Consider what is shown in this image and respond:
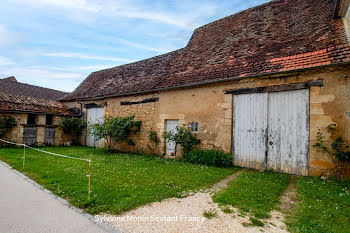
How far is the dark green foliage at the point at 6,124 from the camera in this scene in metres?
→ 11.4

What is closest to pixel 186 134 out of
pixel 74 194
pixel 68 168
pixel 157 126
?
pixel 157 126

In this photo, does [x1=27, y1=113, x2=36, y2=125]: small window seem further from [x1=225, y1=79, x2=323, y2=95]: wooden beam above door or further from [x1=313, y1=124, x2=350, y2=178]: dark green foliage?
[x1=313, y1=124, x2=350, y2=178]: dark green foliage

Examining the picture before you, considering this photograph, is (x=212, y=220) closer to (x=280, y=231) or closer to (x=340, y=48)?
(x=280, y=231)

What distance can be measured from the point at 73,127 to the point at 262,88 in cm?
1289

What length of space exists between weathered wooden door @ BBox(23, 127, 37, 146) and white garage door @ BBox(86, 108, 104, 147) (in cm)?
320

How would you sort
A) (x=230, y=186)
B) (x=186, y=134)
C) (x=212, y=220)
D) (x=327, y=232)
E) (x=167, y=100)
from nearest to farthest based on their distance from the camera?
(x=327, y=232) → (x=212, y=220) → (x=230, y=186) → (x=186, y=134) → (x=167, y=100)

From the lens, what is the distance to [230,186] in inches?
204

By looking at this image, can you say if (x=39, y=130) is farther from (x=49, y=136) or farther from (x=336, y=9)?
(x=336, y=9)

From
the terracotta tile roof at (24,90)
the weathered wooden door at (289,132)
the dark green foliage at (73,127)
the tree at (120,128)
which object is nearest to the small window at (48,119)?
the dark green foliage at (73,127)

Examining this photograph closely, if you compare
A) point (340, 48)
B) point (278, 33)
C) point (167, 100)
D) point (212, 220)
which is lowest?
point (212, 220)

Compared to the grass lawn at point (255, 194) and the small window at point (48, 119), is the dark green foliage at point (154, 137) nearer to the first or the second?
the grass lawn at point (255, 194)

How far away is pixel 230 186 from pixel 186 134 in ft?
12.5

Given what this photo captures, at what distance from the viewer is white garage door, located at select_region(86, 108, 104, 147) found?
532 inches

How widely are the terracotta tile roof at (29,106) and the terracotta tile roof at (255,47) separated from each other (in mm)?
3605
